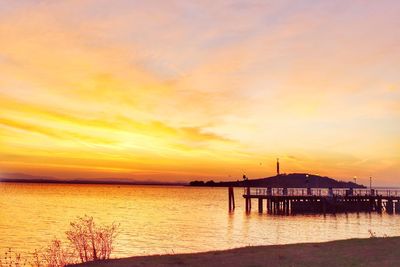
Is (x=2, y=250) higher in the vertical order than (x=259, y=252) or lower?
lower

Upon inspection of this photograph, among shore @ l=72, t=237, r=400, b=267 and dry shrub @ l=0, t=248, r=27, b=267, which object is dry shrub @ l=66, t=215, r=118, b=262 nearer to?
shore @ l=72, t=237, r=400, b=267

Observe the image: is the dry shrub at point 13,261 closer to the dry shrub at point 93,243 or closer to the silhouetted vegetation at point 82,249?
the silhouetted vegetation at point 82,249

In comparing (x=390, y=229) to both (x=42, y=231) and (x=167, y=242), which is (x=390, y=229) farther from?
(x=42, y=231)

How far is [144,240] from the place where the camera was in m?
52.6

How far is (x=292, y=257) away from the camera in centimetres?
1756

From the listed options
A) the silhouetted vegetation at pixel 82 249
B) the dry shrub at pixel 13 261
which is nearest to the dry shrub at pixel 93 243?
the silhouetted vegetation at pixel 82 249

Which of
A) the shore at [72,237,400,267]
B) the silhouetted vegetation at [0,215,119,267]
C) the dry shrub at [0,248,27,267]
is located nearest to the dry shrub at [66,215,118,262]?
the silhouetted vegetation at [0,215,119,267]

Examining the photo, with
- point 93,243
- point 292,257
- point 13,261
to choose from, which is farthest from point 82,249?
point 292,257

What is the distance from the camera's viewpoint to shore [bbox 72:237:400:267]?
16484mm

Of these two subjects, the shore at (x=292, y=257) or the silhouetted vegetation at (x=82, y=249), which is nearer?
the shore at (x=292, y=257)

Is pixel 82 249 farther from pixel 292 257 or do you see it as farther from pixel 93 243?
pixel 292 257

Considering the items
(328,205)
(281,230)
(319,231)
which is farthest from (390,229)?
(328,205)

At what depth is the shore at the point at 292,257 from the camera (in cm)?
1648

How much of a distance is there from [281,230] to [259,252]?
43.2 meters
